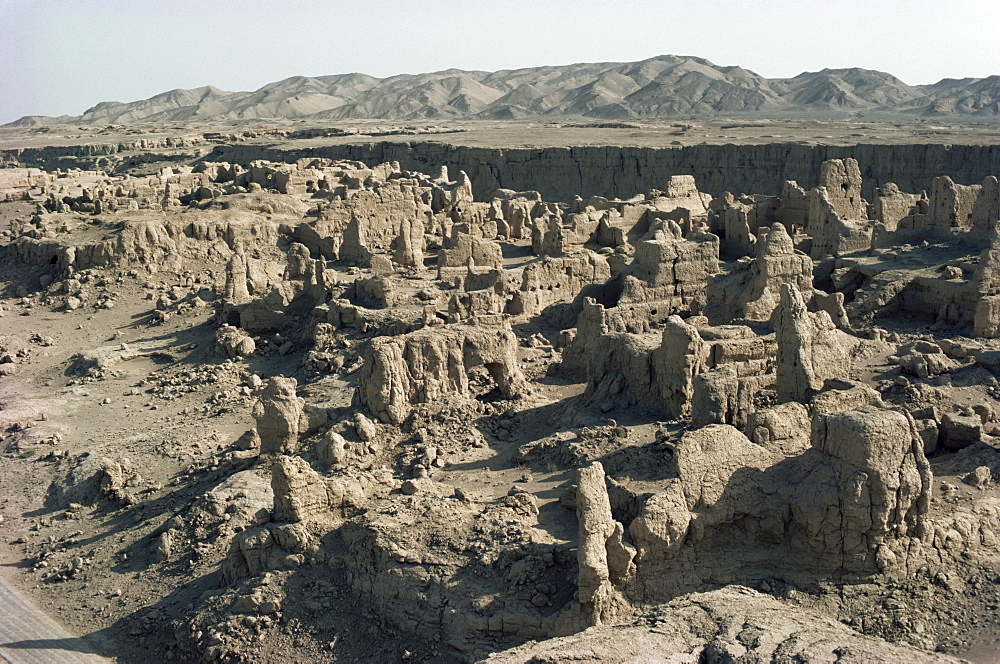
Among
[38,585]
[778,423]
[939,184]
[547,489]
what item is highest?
[939,184]

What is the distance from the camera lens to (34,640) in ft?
38.3

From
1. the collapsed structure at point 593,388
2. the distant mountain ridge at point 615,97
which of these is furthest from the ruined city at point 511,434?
the distant mountain ridge at point 615,97

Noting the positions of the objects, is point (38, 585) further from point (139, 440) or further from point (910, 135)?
point (910, 135)

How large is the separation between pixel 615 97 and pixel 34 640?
446 feet

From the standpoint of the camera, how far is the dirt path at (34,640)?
11.3 meters

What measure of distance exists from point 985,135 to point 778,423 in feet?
196

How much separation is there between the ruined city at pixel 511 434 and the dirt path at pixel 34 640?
11 centimetres

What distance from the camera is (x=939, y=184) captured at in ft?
88.2

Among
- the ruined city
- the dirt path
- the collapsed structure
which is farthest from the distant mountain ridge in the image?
the dirt path

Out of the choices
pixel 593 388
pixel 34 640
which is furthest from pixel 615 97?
pixel 34 640

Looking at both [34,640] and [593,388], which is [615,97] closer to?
[593,388]

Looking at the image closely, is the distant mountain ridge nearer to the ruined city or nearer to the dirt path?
the ruined city

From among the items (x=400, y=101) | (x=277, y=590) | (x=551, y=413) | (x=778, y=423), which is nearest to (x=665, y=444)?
(x=778, y=423)

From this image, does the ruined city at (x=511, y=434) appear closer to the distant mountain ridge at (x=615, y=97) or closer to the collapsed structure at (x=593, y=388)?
the collapsed structure at (x=593, y=388)
